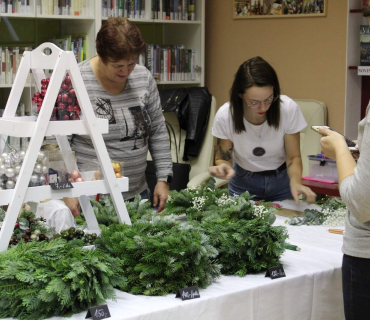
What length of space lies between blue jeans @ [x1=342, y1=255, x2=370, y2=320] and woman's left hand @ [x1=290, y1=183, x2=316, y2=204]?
0.93 metres

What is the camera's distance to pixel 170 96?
15.1 ft

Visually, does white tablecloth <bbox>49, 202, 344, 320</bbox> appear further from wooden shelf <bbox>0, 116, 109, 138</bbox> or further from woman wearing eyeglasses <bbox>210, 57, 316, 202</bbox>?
woman wearing eyeglasses <bbox>210, 57, 316, 202</bbox>

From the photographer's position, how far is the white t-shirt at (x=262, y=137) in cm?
291

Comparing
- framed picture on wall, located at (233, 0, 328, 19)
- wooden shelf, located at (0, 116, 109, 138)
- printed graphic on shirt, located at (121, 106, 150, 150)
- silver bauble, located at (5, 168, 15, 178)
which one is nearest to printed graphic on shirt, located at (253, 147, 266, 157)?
printed graphic on shirt, located at (121, 106, 150, 150)

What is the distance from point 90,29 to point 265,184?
2.13m

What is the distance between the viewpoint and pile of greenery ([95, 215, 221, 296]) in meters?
1.70

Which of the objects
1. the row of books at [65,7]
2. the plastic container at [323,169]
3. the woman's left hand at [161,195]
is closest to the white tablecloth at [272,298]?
the woman's left hand at [161,195]

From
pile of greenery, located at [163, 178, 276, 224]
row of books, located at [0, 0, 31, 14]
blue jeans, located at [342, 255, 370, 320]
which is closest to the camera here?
blue jeans, located at [342, 255, 370, 320]

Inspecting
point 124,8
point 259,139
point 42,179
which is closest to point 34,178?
point 42,179

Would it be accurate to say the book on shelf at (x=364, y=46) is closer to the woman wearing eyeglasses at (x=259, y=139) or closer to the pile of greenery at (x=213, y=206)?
the woman wearing eyeglasses at (x=259, y=139)

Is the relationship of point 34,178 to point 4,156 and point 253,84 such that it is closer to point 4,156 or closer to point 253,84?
point 4,156

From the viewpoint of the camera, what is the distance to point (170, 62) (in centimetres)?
499

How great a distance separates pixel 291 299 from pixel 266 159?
1128 mm

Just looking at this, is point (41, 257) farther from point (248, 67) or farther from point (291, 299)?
point (248, 67)
